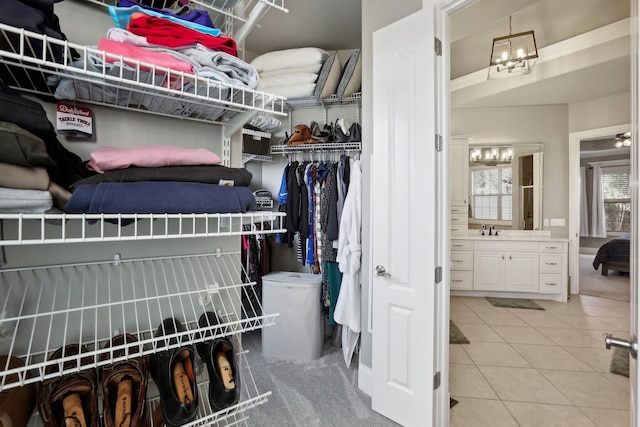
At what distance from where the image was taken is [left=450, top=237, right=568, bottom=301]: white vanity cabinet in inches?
166

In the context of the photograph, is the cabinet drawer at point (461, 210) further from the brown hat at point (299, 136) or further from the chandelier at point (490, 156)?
the brown hat at point (299, 136)

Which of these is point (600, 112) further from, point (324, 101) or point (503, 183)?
point (324, 101)

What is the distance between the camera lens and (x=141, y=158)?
0.77 m

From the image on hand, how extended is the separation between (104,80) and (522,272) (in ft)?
16.5

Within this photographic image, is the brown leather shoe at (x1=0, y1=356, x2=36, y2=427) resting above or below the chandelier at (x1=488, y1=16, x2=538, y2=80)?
below

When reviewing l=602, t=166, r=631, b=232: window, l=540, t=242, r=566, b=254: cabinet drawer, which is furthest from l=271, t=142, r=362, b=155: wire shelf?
l=602, t=166, r=631, b=232: window

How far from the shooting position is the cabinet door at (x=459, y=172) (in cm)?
464

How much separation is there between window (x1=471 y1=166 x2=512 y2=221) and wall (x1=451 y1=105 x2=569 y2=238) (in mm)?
466

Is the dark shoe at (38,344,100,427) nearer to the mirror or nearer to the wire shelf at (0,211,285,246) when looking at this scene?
the wire shelf at (0,211,285,246)

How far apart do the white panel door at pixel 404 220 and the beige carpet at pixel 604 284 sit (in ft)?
14.6

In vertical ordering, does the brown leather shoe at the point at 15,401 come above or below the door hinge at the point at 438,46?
below

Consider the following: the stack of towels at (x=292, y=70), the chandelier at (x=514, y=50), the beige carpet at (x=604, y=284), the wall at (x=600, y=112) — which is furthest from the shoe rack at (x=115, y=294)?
the beige carpet at (x=604, y=284)

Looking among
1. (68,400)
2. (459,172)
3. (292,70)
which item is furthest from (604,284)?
(68,400)

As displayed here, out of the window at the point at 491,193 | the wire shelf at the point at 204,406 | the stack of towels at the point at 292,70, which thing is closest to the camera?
the wire shelf at the point at 204,406
